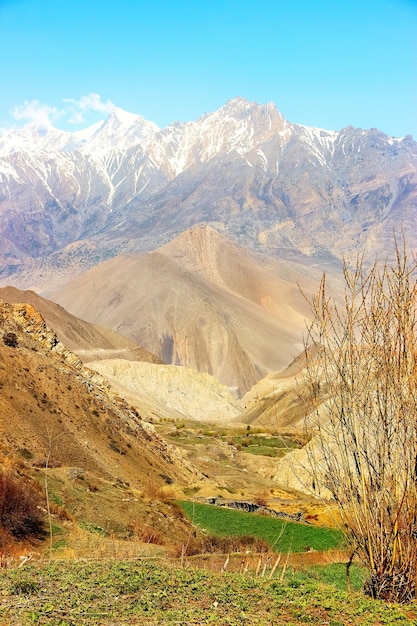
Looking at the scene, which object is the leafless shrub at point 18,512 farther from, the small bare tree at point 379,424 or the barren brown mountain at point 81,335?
the barren brown mountain at point 81,335

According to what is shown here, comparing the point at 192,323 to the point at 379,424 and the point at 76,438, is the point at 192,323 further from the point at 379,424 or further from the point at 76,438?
the point at 379,424

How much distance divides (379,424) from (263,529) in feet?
55.1

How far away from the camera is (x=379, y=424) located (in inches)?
368

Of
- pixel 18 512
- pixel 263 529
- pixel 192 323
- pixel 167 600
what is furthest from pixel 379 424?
pixel 192 323

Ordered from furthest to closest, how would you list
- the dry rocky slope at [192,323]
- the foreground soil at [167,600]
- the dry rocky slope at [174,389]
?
1. the dry rocky slope at [192,323]
2. the dry rocky slope at [174,389]
3. the foreground soil at [167,600]

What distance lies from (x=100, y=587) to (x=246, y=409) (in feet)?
328

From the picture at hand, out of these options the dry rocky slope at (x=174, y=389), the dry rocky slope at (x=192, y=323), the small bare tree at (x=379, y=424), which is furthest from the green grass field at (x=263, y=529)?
the dry rocky slope at (x=192, y=323)

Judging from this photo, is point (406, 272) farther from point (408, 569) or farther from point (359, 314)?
point (408, 569)

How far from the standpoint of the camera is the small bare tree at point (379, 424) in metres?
9.25

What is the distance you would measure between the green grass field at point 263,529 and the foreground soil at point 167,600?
39.8 ft

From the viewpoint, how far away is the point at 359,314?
968 centimetres

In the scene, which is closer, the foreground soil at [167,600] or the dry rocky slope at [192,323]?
the foreground soil at [167,600]

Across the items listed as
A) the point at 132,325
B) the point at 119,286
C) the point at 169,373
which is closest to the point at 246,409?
the point at 169,373

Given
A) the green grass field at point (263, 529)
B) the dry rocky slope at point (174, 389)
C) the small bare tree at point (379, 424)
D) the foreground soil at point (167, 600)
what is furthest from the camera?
the dry rocky slope at point (174, 389)
